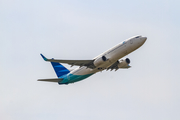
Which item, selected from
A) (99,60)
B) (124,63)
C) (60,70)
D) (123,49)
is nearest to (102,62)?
(99,60)

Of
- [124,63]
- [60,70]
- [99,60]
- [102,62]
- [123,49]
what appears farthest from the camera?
[60,70]

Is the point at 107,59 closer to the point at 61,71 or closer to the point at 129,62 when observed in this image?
the point at 129,62

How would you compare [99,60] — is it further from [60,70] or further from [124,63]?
[60,70]

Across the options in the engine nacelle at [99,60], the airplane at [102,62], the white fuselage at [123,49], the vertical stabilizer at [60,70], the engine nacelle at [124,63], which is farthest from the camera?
the vertical stabilizer at [60,70]

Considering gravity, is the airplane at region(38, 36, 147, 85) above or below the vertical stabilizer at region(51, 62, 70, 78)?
below

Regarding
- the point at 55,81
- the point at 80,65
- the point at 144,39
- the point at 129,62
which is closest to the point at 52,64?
the point at 55,81

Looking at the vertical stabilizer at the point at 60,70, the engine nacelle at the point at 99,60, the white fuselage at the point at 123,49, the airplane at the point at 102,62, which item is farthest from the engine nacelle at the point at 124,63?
the vertical stabilizer at the point at 60,70

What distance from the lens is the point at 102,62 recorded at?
2269 inches

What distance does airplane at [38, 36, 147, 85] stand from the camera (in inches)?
2231

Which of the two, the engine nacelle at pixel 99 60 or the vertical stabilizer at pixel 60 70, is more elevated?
the vertical stabilizer at pixel 60 70

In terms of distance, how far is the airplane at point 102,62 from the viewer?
5666 centimetres

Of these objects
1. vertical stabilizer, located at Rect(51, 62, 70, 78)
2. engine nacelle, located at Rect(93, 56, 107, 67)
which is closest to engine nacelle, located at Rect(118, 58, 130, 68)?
engine nacelle, located at Rect(93, 56, 107, 67)

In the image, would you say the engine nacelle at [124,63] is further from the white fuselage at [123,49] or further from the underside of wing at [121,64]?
the white fuselage at [123,49]

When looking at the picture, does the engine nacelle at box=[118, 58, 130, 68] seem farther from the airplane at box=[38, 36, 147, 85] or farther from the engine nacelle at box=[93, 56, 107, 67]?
the engine nacelle at box=[93, 56, 107, 67]
